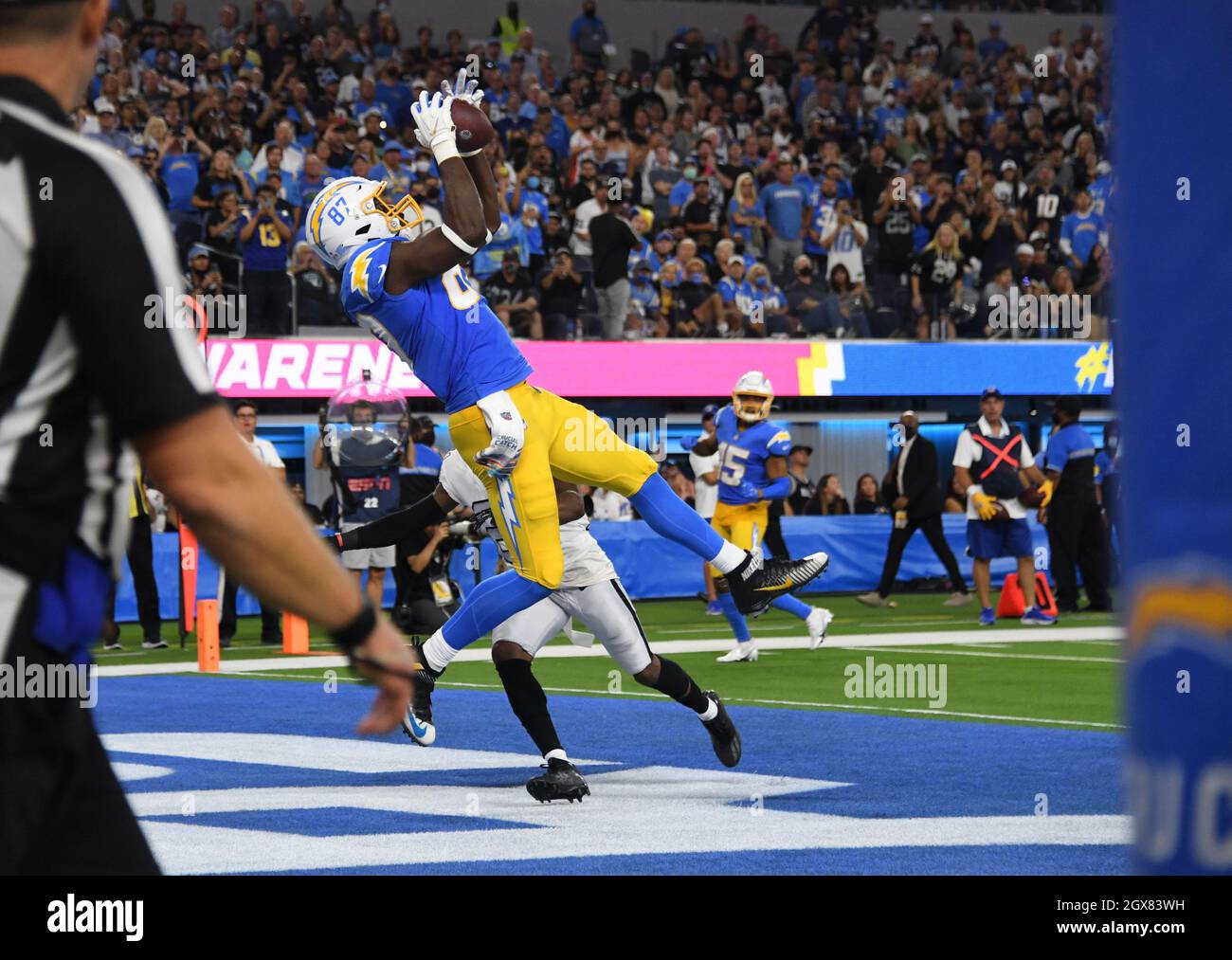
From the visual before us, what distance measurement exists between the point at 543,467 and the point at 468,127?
1.55m

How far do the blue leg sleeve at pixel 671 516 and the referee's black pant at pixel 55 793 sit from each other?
5812 mm

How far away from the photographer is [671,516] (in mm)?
8711

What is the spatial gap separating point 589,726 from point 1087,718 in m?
2.84

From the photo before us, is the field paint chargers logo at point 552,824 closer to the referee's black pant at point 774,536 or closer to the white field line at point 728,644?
the white field line at point 728,644

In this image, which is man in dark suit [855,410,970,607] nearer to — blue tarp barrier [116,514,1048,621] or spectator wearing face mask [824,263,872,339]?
blue tarp barrier [116,514,1048,621]

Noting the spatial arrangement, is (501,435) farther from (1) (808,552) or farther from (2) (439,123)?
(1) (808,552)

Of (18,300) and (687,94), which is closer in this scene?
(18,300)

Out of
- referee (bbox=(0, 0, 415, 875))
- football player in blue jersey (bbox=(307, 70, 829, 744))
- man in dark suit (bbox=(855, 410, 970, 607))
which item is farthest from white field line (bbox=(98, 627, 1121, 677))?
referee (bbox=(0, 0, 415, 875))

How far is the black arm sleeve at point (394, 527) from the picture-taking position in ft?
30.0

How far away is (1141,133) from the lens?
6.63 feet

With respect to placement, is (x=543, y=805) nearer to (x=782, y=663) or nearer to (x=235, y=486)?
(x=235, y=486)

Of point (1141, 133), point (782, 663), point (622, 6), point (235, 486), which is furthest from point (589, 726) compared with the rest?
point (622, 6)

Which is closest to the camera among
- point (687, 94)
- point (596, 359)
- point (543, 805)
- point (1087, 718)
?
point (543, 805)

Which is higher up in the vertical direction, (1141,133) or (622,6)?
(622,6)
